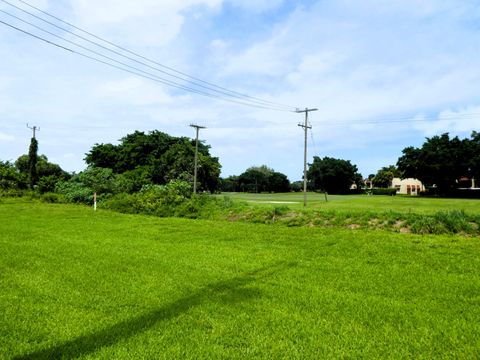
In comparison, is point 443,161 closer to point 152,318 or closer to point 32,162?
point 32,162

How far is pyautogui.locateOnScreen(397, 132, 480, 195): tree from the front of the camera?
193 feet

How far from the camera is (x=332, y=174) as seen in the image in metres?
90.3

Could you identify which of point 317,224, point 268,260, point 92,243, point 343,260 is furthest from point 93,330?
point 317,224

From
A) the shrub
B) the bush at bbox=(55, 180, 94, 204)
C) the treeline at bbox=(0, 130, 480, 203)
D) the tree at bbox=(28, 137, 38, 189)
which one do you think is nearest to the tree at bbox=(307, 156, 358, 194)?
the treeline at bbox=(0, 130, 480, 203)

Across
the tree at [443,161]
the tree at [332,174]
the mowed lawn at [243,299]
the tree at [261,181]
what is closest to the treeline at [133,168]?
the mowed lawn at [243,299]

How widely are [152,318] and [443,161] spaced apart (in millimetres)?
63201

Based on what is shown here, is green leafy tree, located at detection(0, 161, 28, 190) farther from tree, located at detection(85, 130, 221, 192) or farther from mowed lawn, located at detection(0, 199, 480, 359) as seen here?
mowed lawn, located at detection(0, 199, 480, 359)

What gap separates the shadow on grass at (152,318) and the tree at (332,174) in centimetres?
8567

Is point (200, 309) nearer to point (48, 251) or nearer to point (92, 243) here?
point (48, 251)

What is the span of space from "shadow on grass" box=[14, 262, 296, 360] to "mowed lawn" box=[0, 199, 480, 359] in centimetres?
2

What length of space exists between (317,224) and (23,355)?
11.9 m

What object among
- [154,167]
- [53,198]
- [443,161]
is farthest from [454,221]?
[443,161]

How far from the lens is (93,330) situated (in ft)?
15.3

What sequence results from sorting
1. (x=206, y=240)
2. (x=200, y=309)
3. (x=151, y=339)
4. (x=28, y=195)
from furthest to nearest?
(x=28, y=195) → (x=206, y=240) → (x=200, y=309) → (x=151, y=339)
